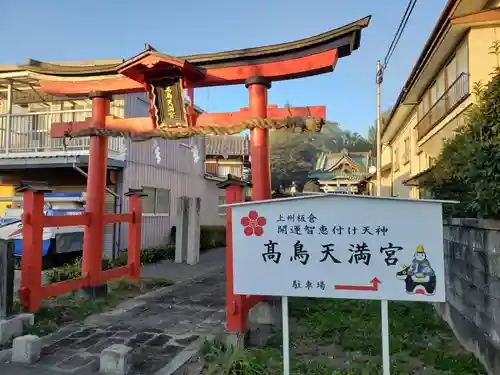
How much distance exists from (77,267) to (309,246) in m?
8.24

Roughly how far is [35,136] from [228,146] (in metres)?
20.0

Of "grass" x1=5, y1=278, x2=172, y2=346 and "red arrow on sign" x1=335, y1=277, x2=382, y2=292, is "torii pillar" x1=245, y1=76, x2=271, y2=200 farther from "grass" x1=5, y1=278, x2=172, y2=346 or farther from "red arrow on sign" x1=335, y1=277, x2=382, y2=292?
"grass" x1=5, y1=278, x2=172, y2=346

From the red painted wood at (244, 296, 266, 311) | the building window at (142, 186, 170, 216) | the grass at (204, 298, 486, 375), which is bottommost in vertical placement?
the grass at (204, 298, 486, 375)

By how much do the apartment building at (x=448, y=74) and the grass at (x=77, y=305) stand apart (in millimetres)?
6759

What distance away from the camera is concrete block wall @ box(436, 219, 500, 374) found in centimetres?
429

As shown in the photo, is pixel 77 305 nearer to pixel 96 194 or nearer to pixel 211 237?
pixel 96 194

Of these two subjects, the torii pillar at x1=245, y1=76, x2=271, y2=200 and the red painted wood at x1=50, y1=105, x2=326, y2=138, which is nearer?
the torii pillar at x1=245, y1=76, x2=271, y2=200

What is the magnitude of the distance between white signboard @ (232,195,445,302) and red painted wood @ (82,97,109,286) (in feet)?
15.9

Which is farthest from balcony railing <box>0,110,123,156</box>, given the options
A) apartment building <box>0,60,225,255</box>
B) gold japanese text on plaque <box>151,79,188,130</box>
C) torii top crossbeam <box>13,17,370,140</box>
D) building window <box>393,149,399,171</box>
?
building window <box>393,149,399,171</box>

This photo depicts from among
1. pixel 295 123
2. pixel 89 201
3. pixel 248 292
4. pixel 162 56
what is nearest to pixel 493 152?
pixel 248 292

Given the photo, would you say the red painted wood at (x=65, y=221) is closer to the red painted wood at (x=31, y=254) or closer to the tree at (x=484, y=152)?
the red painted wood at (x=31, y=254)

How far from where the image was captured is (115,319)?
691cm

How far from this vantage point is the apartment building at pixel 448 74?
8.98m

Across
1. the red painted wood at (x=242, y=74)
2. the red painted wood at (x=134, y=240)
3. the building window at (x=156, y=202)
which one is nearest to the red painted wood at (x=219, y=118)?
the red painted wood at (x=242, y=74)
